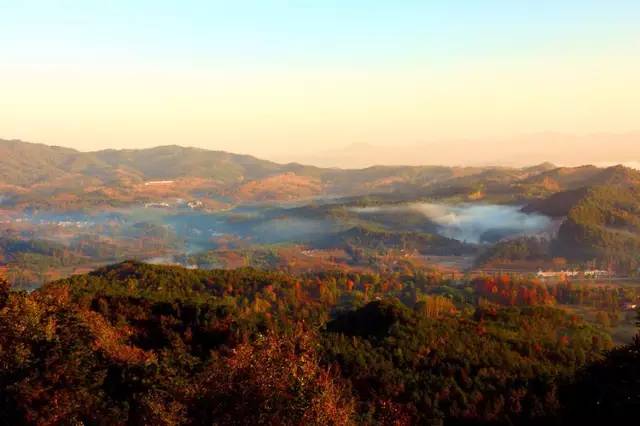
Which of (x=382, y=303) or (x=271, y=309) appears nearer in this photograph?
(x=382, y=303)

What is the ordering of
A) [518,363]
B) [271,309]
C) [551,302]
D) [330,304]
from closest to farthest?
1. [518,363]
2. [271,309]
3. [330,304]
4. [551,302]

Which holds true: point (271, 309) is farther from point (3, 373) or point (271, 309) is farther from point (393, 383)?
point (3, 373)

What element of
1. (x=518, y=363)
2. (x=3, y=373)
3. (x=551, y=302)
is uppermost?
(x=3, y=373)

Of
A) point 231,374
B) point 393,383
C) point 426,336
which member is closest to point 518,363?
point 426,336

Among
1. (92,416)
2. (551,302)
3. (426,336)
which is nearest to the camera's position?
(92,416)

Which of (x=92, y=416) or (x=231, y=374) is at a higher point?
(x=231, y=374)

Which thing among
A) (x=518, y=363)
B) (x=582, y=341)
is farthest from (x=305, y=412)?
(x=582, y=341)
